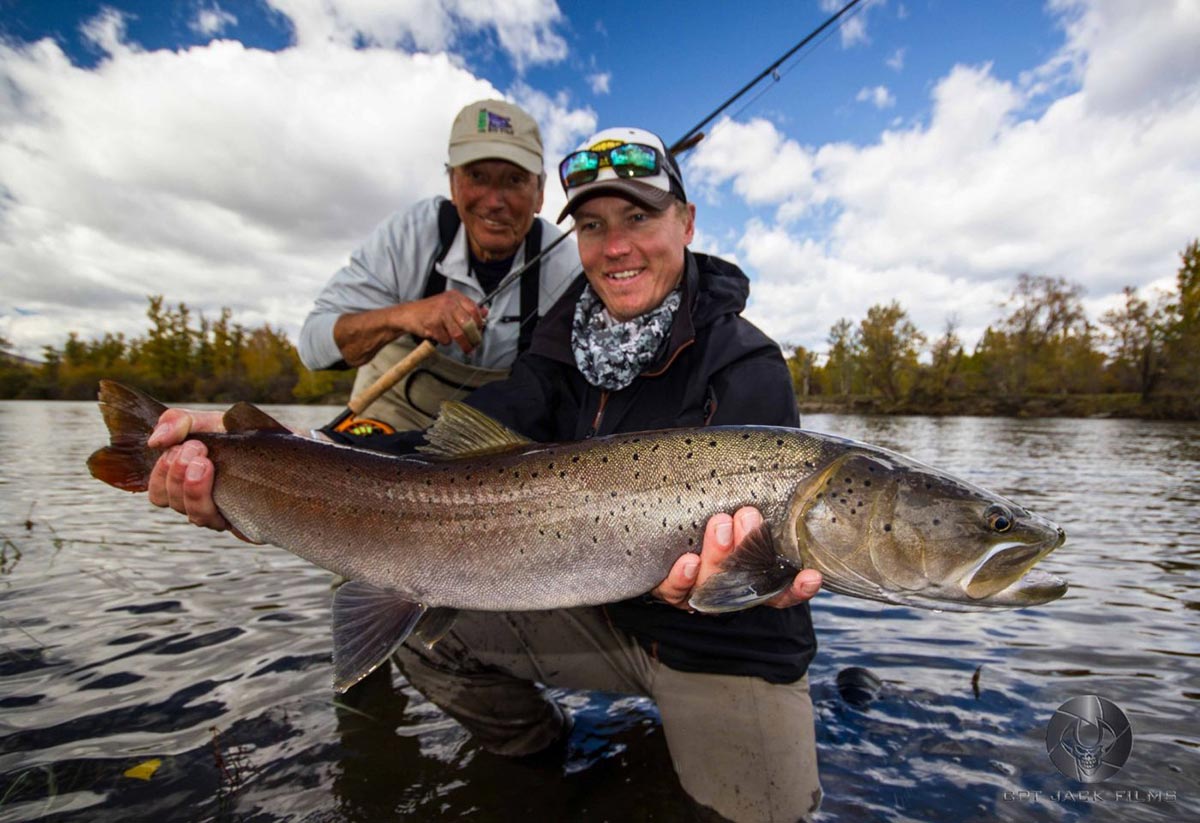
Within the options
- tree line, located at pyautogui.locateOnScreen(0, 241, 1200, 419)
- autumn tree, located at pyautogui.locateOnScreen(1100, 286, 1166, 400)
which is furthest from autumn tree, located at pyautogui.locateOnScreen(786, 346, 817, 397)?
autumn tree, located at pyautogui.locateOnScreen(1100, 286, 1166, 400)

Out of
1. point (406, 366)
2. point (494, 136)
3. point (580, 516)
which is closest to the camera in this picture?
point (580, 516)

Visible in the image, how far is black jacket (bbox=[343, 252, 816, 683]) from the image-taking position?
113 inches

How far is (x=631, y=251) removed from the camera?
3.31 m

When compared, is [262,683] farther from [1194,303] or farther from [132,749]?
[1194,303]

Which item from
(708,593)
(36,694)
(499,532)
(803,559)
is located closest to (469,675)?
(499,532)

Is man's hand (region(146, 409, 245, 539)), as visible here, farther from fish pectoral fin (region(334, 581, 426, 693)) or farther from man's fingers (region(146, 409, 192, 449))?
fish pectoral fin (region(334, 581, 426, 693))

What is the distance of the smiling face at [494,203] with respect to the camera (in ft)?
14.3

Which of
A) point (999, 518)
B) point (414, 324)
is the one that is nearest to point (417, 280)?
point (414, 324)

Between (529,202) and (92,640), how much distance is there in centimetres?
455

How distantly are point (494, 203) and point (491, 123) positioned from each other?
52cm

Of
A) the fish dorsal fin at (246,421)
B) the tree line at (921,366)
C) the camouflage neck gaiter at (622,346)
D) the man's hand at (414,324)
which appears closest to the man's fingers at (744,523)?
the camouflage neck gaiter at (622,346)

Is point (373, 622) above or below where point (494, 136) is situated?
below

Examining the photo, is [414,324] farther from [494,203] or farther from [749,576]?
[749,576]

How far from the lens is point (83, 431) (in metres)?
25.6
